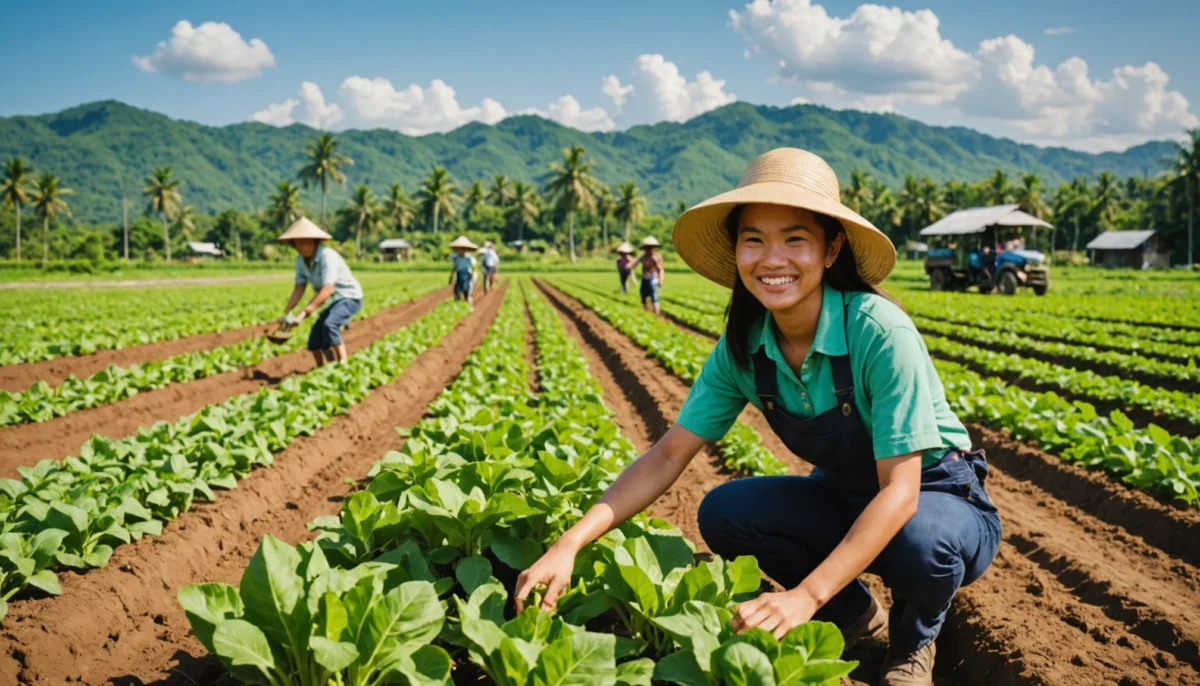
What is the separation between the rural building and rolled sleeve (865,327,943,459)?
63815mm

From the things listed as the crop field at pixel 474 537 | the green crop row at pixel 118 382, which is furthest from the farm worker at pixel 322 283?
the green crop row at pixel 118 382

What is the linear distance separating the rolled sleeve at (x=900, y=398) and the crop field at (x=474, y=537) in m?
0.53

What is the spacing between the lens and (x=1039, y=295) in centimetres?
2264

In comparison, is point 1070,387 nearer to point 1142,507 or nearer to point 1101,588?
point 1142,507

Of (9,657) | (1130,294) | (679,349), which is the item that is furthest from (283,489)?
(1130,294)

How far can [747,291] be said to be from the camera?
2650 mm

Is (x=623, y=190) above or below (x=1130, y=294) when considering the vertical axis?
above

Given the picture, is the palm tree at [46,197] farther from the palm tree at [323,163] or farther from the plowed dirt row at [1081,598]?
the plowed dirt row at [1081,598]

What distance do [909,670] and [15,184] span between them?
7711 centimetres

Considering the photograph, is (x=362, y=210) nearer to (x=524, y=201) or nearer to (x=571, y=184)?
(x=524, y=201)

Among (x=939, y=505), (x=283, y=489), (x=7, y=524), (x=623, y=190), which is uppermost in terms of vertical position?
(x=623, y=190)

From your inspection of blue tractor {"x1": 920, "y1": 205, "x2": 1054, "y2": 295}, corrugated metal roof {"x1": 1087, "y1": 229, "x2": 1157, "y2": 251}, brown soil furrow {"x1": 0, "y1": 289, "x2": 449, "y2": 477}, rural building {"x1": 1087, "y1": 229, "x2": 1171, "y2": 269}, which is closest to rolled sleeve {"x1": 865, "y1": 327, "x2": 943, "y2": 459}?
brown soil furrow {"x1": 0, "y1": 289, "x2": 449, "y2": 477}

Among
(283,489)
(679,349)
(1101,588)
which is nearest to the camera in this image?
(1101,588)

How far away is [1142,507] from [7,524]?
5933mm
